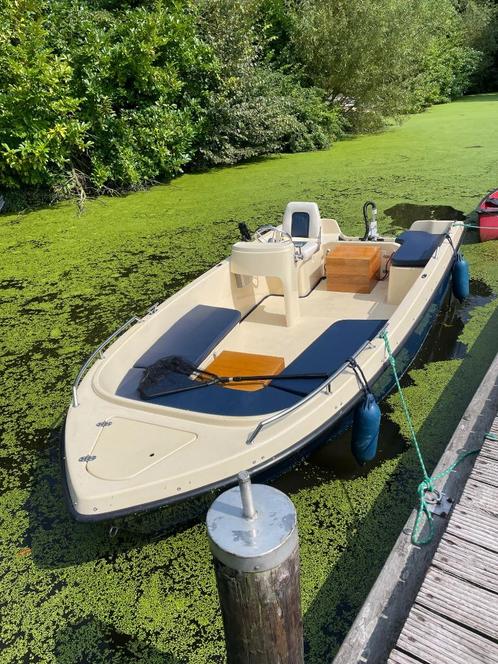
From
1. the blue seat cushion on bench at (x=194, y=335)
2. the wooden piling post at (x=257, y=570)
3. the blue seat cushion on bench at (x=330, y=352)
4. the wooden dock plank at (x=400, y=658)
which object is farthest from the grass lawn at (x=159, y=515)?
the blue seat cushion on bench at (x=194, y=335)

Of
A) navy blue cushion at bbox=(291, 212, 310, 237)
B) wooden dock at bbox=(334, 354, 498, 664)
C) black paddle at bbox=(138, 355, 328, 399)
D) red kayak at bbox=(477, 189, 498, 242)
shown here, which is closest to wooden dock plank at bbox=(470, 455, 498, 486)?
wooden dock at bbox=(334, 354, 498, 664)

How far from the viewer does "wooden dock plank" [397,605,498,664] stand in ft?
5.43

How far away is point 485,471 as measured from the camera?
2297 mm

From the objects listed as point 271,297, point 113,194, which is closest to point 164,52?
point 113,194

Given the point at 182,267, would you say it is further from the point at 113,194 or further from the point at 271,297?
the point at 113,194

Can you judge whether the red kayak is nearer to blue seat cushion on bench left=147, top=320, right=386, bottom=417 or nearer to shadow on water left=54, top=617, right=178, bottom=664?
blue seat cushion on bench left=147, top=320, right=386, bottom=417

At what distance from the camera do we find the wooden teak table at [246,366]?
3139mm

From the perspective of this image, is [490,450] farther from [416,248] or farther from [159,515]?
[416,248]

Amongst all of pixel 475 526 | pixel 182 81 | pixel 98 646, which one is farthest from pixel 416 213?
pixel 98 646

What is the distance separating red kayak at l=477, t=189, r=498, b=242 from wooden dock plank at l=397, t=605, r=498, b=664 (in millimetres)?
4728

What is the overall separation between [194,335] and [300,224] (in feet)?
6.50

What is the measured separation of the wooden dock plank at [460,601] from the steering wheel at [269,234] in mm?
3165

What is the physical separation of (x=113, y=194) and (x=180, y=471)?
7.87m

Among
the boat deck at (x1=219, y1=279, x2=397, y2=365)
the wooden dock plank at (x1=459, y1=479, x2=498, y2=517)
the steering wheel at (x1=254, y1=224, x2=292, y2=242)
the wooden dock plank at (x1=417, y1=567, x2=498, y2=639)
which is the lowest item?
the boat deck at (x1=219, y1=279, x2=397, y2=365)
